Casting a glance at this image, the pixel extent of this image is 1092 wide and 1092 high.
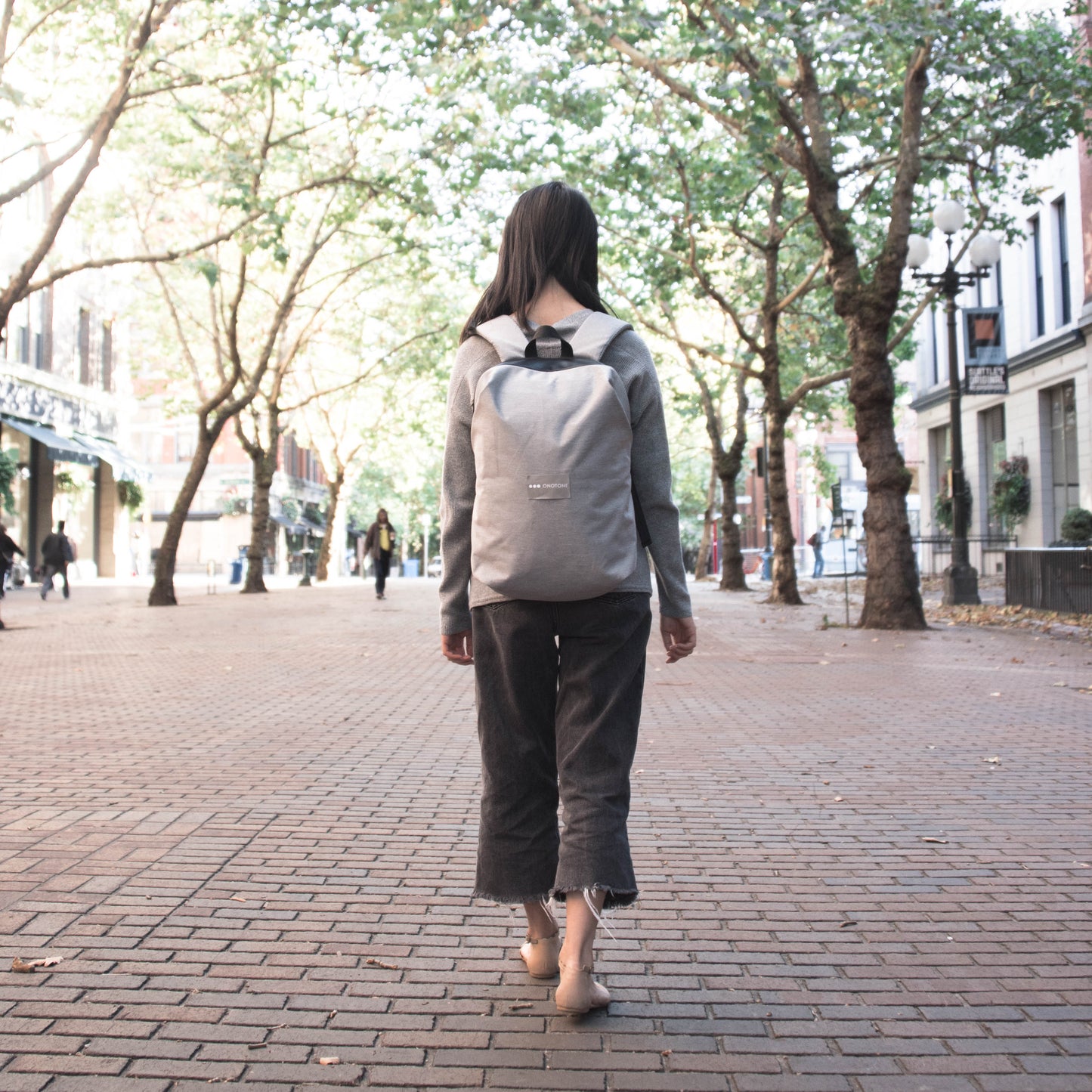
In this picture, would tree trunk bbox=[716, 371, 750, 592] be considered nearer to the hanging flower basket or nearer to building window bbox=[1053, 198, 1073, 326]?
the hanging flower basket

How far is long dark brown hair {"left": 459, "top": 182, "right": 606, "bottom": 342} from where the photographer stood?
3180mm

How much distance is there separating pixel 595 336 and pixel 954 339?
16.8 m

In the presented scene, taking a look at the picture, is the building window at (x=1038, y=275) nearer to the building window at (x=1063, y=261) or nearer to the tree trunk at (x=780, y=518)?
the building window at (x=1063, y=261)

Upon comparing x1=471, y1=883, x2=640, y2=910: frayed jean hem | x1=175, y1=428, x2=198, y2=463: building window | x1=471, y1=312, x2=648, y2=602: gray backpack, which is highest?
x1=175, y1=428, x2=198, y2=463: building window

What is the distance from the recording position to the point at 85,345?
121ft

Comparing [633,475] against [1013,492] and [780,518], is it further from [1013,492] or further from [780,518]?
[1013,492]

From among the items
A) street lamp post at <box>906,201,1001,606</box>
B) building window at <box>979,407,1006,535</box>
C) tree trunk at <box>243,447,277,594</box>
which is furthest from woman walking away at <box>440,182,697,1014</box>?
tree trunk at <box>243,447,277,594</box>

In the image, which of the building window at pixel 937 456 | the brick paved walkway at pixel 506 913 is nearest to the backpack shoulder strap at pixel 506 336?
the brick paved walkway at pixel 506 913

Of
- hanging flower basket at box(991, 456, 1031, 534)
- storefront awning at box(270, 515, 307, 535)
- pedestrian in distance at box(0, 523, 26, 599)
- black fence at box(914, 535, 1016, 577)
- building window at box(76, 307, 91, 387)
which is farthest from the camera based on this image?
storefront awning at box(270, 515, 307, 535)

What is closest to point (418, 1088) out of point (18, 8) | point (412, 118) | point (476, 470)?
point (476, 470)

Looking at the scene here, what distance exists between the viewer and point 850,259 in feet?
48.3

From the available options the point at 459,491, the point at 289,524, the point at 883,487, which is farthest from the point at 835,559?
the point at 459,491

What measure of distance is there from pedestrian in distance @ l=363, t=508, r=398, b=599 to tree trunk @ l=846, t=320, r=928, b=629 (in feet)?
44.2

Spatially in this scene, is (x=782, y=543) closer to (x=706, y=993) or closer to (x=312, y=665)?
(x=312, y=665)
